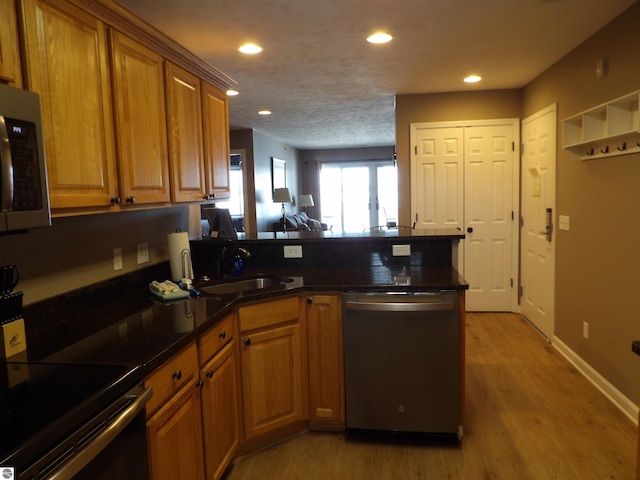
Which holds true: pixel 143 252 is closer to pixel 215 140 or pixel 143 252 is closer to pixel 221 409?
pixel 215 140

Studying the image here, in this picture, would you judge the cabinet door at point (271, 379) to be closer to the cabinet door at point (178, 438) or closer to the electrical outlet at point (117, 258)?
the cabinet door at point (178, 438)

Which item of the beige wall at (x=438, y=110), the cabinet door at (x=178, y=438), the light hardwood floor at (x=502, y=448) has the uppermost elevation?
the beige wall at (x=438, y=110)

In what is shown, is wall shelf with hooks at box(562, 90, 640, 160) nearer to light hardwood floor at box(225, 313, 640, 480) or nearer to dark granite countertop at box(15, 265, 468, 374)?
dark granite countertop at box(15, 265, 468, 374)

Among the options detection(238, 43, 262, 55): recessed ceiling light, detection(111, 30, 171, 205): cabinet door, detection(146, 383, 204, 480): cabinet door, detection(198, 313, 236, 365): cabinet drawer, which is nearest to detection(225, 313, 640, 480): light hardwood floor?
detection(146, 383, 204, 480): cabinet door

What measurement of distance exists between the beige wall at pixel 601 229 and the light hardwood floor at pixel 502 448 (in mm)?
299

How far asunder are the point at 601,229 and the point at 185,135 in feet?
9.10

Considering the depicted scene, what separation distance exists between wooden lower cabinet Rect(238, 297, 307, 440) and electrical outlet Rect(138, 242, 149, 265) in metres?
0.72

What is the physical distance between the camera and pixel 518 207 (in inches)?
196

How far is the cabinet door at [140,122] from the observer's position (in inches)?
75.3

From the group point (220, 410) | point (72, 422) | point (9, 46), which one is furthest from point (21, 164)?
point (220, 410)

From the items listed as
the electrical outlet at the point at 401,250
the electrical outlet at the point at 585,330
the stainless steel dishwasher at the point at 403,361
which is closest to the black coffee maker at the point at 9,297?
the stainless steel dishwasher at the point at 403,361

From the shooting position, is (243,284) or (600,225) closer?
(243,284)

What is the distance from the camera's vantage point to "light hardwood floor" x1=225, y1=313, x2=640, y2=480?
90.6 inches

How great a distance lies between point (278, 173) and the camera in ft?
29.7
